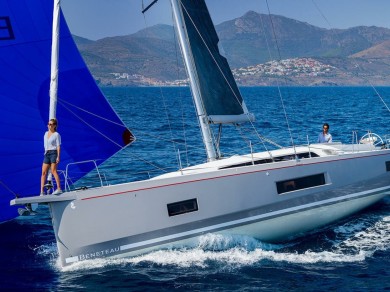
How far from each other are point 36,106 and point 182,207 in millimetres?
Result: 4098

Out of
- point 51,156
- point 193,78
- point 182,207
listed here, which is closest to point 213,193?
point 182,207

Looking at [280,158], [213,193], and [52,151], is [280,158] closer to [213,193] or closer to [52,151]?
[213,193]

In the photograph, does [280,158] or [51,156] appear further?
[280,158]

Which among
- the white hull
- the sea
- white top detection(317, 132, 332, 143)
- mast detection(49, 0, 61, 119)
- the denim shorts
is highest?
mast detection(49, 0, 61, 119)

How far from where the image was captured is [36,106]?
481 inches

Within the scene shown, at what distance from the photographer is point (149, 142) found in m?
30.2

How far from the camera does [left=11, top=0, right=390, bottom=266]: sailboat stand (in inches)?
459

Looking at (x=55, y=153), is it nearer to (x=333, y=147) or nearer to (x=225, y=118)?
(x=225, y=118)

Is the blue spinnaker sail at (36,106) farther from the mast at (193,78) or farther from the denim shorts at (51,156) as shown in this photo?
the mast at (193,78)

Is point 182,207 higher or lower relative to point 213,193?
lower

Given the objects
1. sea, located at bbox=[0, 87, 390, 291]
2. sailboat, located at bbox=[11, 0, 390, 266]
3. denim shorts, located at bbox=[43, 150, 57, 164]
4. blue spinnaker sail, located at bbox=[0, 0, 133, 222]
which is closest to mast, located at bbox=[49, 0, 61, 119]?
blue spinnaker sail, located at bbox=[0, 0, 133, 222]

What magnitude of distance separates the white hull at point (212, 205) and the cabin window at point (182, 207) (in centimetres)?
7

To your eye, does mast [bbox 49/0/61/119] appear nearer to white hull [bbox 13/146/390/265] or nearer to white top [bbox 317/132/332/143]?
white hull [bbox 13/146/390/265]

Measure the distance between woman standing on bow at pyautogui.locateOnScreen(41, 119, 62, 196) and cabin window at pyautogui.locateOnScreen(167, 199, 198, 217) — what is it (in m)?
2.53
